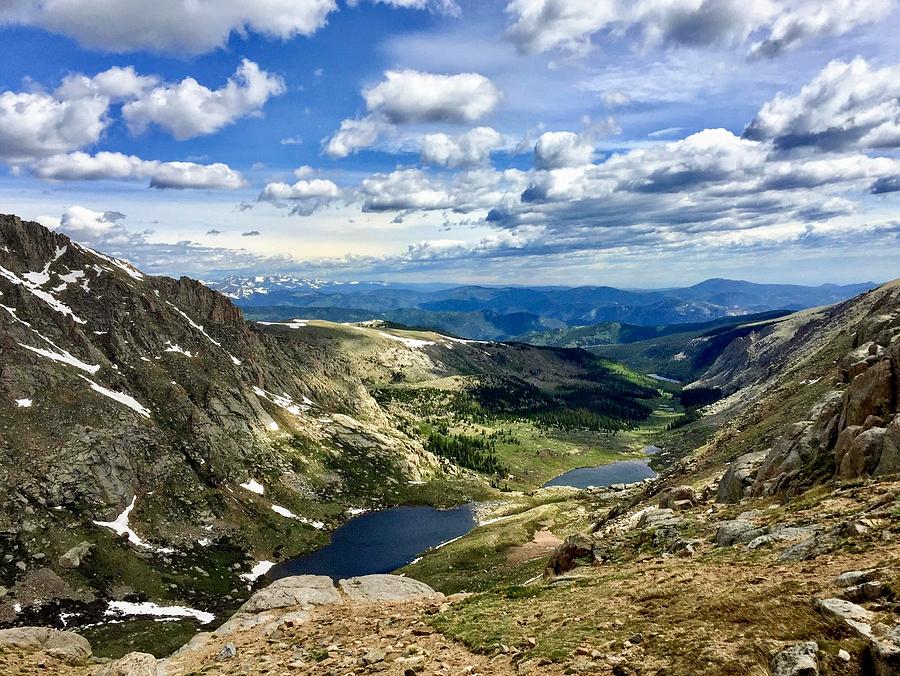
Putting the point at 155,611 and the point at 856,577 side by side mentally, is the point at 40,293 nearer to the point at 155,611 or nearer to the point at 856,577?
the point at 155,611

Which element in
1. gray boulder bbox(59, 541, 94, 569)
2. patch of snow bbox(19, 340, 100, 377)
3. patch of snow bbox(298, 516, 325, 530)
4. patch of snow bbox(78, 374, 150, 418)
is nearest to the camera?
gray boulder bbox(59, 541, 94, 569)

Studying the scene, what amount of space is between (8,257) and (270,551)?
152346mm

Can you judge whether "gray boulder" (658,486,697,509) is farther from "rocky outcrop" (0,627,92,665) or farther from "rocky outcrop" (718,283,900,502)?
"rocky outcrop" (0,627,92,665)

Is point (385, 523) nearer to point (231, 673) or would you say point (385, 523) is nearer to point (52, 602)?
point (52, 602)

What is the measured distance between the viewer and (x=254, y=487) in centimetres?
18400

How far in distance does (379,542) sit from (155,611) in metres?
69.8

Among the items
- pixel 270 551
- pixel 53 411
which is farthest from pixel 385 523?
pixel 53 411

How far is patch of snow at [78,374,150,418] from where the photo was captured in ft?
556

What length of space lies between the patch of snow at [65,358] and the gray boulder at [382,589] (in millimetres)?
171481

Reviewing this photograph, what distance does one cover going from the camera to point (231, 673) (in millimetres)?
27234

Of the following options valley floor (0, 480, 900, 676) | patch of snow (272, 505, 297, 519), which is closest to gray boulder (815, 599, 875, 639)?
valley floor (0, 480, 900, 676)

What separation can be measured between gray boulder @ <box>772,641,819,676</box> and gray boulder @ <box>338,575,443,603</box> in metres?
34.5

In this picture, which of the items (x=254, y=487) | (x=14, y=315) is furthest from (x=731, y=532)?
(x=14, y=315)

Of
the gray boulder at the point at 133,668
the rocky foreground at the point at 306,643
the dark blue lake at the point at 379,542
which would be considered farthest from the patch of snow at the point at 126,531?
the gray boulder at the point at 133,668
